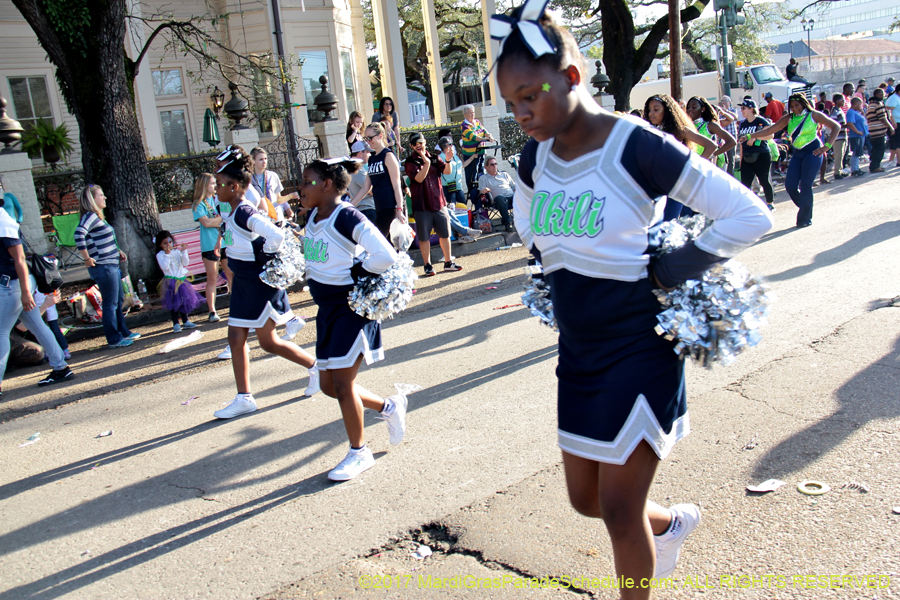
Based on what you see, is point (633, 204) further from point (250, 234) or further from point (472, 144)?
point (472, 144)

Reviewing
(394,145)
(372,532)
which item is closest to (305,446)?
(372,532)

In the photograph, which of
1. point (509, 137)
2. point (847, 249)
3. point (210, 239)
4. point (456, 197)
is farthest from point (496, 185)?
point (509, 137)

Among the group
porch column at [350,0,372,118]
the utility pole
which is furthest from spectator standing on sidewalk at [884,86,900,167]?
porch column at [350,0,372,118]

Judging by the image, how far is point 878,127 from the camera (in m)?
16.6

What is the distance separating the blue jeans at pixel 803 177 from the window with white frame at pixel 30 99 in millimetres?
18384

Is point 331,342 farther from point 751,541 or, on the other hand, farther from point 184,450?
point 751,541

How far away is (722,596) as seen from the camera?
280 cm

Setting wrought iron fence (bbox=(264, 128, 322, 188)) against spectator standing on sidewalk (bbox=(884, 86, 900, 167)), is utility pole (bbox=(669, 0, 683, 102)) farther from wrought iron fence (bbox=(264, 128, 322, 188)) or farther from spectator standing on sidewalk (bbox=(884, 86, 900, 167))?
wrought iron fence (bbox=(264, 128, 322, 188))

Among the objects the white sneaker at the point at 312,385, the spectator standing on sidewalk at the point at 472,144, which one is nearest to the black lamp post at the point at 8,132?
the spectator standing on sidewalk at the point at 472,144

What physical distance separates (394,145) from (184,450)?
7.71 metres

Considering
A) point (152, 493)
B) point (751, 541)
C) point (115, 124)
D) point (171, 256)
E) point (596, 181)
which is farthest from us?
point (115, 124)

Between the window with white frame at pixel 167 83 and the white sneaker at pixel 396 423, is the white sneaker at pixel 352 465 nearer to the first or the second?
the white sneaker at pixel 396 423

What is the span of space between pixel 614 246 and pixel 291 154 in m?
13.0

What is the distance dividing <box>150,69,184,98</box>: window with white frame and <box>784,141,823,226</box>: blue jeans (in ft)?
58.5
